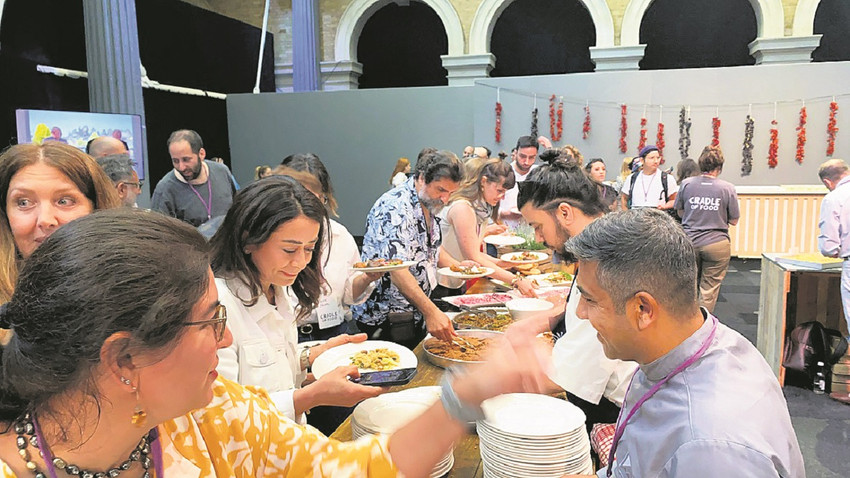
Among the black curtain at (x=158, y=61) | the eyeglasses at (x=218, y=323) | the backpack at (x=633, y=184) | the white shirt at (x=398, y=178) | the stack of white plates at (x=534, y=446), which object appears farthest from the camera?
the white shirt at (x=398, y=178)

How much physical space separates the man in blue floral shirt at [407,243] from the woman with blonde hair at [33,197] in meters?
1.42

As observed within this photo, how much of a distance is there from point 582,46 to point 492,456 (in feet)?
46.6

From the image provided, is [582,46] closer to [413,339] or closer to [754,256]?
[754,256]

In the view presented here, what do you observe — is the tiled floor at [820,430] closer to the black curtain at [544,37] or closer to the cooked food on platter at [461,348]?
the cooked food on platter at [461,348]

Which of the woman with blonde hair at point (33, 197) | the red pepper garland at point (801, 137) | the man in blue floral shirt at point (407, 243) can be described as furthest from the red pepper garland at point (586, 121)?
the woman with blonde hair at point (33, 197)

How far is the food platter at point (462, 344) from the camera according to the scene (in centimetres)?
211

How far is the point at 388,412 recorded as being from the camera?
162cm

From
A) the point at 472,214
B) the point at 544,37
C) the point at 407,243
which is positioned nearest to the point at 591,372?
the point at 407,243

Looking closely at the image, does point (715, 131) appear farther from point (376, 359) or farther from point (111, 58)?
point (376, 359)

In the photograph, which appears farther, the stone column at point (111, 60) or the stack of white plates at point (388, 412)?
the stone column at point (111, 60)

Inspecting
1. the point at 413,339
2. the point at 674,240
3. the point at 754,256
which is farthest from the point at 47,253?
the point at 754,256

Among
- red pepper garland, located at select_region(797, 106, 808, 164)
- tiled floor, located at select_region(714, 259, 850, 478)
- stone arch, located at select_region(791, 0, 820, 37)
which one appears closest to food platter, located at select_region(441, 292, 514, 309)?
tiled floor, located at select_region(714, 259, 850, 478)

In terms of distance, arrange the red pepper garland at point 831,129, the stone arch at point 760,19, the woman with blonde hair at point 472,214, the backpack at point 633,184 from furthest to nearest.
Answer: the stone arch at point 760,19 < the red pepper garland at point 831,129 < the backpack at point 633,184 < the woman with blonde hair at point 472,214

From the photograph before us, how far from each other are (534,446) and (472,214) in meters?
2.69
